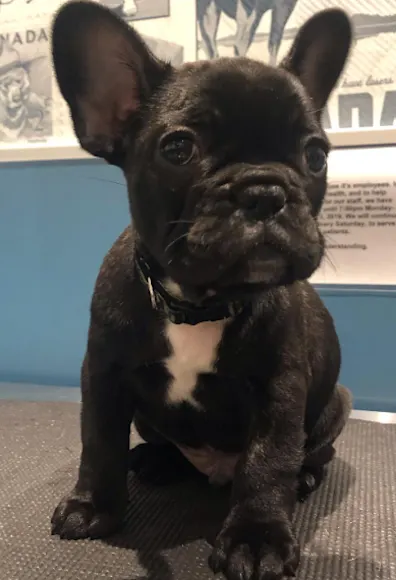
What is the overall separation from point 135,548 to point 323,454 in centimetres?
41

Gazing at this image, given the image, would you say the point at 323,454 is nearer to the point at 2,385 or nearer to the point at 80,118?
the point at 80,118

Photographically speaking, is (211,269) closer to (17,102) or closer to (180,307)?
(180,307)

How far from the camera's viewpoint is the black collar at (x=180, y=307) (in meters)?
0.87

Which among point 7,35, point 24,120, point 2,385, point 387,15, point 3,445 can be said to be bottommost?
point 2,385

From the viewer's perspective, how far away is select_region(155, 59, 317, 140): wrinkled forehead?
759 mm

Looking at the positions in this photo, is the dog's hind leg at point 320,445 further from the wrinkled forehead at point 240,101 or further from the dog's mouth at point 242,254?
the wrinkled forehead at point 240,101

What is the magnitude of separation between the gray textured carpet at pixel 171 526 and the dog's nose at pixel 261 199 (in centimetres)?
46

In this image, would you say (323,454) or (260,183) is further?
(323,454)

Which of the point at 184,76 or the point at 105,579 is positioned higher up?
the point at 184,76

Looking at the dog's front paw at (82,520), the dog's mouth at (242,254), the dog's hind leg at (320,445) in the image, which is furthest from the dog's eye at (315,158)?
the dog's front paw at (82,520)

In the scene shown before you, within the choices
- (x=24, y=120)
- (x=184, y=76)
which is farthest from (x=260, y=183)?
(x=24, y=120)

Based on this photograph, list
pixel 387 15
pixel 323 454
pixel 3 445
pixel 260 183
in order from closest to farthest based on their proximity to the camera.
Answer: pixel 260 183
pixel 323 454
pixel 3 445
pixel 387 15

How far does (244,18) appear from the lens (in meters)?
1.77

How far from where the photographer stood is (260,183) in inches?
28.3
